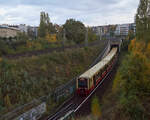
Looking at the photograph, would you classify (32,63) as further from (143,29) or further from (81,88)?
(143,29)

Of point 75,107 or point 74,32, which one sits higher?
point 74,32

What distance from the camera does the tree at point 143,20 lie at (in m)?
22.2

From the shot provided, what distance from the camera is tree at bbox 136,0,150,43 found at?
876 inches

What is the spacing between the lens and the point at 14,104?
49.7 ft

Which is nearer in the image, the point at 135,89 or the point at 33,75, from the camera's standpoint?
the point at 135,89

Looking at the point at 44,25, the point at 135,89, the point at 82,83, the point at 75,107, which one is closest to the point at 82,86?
the point at 82,83

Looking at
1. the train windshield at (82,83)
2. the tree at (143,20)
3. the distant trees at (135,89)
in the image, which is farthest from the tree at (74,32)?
the distant trees at (135,89)

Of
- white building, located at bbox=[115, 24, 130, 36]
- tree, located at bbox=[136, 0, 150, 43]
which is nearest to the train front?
tree, located at bbox=[136, 0, 150, 43]

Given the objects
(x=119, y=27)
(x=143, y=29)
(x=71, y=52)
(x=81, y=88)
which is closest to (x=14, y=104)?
(x=81, y=88)

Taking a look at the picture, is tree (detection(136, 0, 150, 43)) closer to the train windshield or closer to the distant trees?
the train windshield

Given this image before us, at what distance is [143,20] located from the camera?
2283 cm

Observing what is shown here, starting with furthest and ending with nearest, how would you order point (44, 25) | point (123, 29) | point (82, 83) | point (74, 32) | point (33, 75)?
1. point (123, 29)
2. point (74, 32)
3. point (44, 25)
4. point (33, 75)
5. point (82, 83)

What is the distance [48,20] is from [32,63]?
25.0 metres

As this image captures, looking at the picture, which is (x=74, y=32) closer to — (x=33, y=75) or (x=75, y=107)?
(x=33, y=75)
